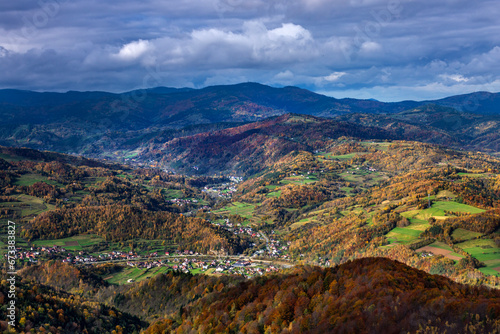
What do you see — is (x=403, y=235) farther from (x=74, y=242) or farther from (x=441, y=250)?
(x=74, y=242)

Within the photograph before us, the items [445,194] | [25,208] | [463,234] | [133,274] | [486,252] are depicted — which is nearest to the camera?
[486,252]

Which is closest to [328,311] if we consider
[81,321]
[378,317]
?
[378,317]

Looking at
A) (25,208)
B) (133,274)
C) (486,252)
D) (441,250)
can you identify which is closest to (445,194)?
(441,250)

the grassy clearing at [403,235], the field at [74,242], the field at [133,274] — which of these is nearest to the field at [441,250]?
the grassy clearing at [403,235]

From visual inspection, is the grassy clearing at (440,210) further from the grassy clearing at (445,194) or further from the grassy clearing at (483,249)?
the grassy clearing at (483,249)

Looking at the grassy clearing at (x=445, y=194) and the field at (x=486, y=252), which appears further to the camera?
the grassy clearing at (x=445, y=194)

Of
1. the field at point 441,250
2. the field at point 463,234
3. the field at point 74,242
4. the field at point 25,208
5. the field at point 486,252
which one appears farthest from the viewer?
the field at point 25,208

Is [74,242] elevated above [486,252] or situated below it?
below

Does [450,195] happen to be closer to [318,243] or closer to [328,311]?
[318,243]

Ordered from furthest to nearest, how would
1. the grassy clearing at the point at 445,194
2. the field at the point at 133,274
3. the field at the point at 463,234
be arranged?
the grassy clearing at the point at 445,194
the field at the point at 133,274
the field at the point at 463,234

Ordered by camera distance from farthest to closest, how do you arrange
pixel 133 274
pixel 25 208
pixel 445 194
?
pixel 25 208 < pixel 445 194 < pixel 133 274

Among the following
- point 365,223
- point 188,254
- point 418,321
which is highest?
point 418,321
